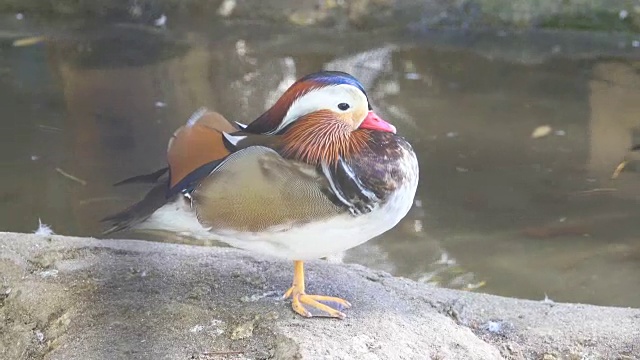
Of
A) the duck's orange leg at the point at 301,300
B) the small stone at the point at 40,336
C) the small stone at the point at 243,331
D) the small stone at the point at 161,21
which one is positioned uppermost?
the duck's orange leg at the point at 301,300

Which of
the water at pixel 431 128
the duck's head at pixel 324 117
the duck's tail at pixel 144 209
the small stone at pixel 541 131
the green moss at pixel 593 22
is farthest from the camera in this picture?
the green moss at pixel 593 22

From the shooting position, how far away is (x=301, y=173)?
1.21 m

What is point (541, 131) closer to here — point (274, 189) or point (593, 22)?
point (593, 22)

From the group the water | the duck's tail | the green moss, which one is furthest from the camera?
the green moss

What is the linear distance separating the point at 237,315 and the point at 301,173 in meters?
0.35

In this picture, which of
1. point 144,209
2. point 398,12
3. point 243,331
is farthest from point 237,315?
point 398,12

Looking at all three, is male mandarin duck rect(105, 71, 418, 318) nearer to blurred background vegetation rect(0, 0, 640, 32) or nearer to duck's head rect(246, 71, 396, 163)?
duck's head rect(246, 71, 396, 163)

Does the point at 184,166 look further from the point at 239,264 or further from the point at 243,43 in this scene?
the point at 243,43

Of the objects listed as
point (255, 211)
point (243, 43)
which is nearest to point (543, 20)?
point (243, 43)

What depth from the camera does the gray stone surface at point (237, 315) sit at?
1327mm

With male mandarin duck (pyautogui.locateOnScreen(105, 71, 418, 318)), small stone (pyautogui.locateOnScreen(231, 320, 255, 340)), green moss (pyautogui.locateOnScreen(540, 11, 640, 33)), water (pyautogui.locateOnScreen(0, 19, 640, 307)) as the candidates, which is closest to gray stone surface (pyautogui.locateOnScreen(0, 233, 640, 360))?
small stone (pyautogui.locateOnScreen(231, 320, 255, 340))

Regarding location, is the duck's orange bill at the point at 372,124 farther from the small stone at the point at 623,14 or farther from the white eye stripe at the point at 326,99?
the small stone at the point at 623,14

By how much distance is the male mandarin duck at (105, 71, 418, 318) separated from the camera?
1211mm

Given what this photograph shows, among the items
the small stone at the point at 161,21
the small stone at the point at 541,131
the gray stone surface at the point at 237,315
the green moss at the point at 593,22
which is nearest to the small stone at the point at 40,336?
the gray stone surface at the point at 237,315
